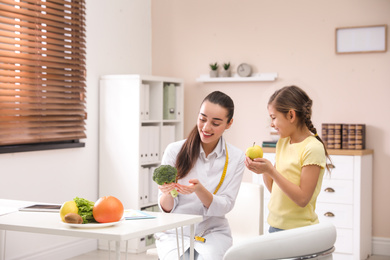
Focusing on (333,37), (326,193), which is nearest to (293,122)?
(326,193)

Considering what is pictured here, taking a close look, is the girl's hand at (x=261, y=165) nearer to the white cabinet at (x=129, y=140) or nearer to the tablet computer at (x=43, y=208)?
the tablet computer at (x=43, y=208)

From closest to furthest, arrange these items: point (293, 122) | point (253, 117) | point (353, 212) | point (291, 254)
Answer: point (291, 254) → point (293, 122) → point (353, 212) → point (253, 117)

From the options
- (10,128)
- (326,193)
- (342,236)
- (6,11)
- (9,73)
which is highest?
(6,11)

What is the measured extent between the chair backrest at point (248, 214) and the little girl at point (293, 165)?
0.50 metres

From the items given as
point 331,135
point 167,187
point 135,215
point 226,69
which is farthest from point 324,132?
point 135,215

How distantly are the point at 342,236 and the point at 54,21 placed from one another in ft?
9.23

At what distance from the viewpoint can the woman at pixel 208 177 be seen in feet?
7.98

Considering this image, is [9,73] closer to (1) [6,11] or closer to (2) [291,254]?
(1) [6,11]

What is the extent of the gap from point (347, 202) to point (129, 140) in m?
1.85

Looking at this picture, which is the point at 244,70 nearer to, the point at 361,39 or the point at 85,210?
the point at 361,39

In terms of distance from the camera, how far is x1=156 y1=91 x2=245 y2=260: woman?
243 cm

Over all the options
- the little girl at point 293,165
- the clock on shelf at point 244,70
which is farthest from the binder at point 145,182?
the little girl at point 293,165

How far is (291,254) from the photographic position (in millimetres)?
1554

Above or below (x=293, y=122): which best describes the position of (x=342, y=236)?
below
